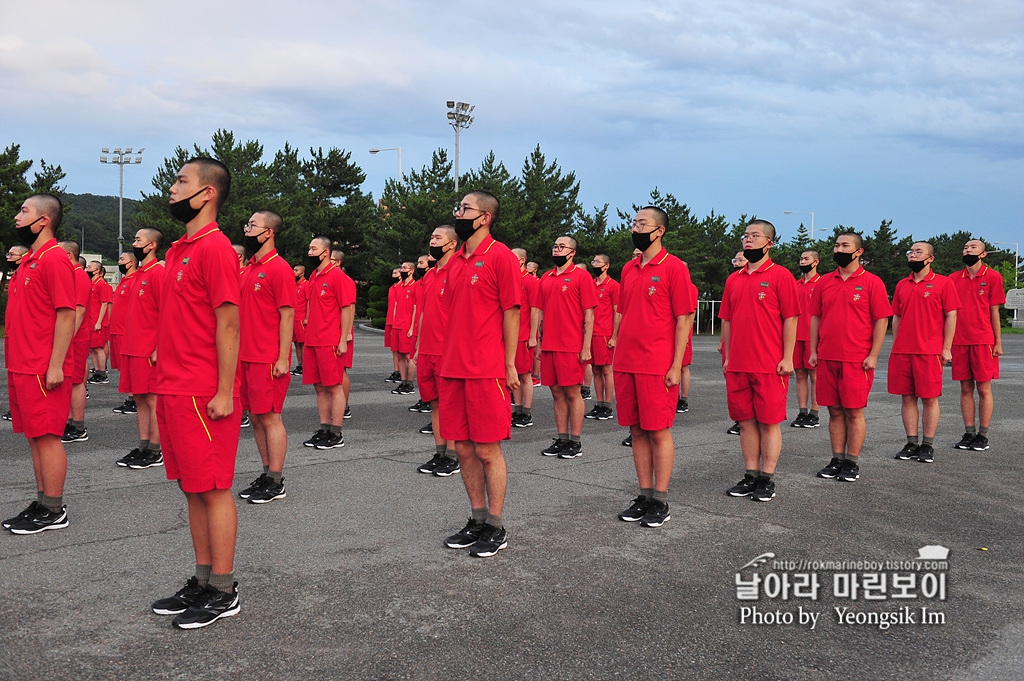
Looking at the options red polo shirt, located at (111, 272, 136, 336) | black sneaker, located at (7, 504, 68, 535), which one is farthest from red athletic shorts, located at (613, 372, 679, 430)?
red polo shirt, located at (111, 272, 136, 336)

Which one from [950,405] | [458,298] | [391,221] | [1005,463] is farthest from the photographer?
[391,221]

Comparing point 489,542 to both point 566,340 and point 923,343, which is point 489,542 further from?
point 923,343

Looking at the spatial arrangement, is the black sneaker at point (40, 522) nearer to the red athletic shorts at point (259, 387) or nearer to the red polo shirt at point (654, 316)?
the red athletic shorts at point (259, 387)

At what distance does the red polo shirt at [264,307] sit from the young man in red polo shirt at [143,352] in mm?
767

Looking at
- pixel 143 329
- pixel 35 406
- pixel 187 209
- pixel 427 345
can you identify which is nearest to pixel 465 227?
pixel 187 209

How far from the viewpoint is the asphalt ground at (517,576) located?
3445 mm

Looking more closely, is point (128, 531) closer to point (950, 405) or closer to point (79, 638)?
point (79, 638)

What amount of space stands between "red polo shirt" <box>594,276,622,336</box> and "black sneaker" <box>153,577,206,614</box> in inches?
300

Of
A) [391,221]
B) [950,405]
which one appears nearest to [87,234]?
[391,221]

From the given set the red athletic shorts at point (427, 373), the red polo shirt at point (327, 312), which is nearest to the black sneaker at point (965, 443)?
the red athletic shorts at point (427, 373)

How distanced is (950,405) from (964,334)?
14.6 ft

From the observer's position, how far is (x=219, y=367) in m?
3.79

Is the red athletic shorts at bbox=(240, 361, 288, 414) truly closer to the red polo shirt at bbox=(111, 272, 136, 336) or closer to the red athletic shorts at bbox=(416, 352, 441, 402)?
the red athletic shorts at bbox=(416, 352, 441, 402)

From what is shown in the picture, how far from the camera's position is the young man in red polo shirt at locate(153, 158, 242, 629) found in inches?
148
